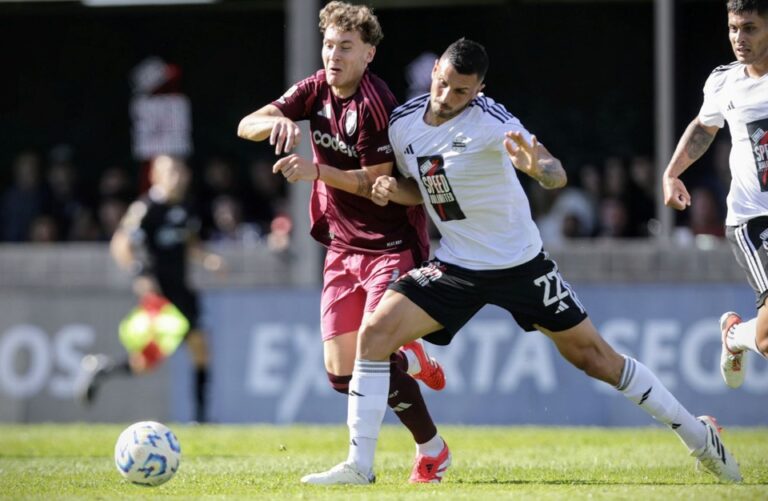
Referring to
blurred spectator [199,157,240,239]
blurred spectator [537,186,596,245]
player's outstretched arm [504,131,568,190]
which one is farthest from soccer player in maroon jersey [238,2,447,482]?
blurred spectator [199,157,240,239]

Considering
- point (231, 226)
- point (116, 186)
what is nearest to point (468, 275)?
point (231, 226)

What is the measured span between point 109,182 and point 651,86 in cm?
768

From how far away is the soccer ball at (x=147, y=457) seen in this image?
296 inches

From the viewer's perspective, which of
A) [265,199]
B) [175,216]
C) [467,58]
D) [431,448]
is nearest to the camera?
[467,58]

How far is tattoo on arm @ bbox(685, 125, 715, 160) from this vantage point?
8430 millimetres

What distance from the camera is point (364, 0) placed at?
17812 mm

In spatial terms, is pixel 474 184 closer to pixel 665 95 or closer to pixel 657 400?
pixel 657 400

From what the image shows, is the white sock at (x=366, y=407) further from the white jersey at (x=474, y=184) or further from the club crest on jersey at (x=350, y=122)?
the club crest on jersey at (x=350, y=122)

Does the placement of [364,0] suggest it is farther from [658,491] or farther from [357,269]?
[658,491]

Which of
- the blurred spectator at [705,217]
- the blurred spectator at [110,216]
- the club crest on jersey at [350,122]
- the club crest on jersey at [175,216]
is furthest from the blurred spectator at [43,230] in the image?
the club crest on jersey at [350,122]

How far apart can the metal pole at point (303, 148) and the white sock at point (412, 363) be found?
22.4ft

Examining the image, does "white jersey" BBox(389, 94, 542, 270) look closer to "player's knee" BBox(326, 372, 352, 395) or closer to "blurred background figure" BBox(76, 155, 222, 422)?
"player's knee" BBox(326, 372, 352, 395)

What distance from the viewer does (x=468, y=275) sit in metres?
7.70

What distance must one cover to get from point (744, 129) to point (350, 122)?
2290 millimetres
